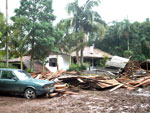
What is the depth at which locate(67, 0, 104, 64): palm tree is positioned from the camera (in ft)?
88.8

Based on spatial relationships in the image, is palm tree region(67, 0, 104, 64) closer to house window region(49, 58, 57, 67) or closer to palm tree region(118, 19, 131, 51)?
house window region(49, 58, 57, 67)

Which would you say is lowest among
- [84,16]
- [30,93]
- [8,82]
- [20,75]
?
[30,93]

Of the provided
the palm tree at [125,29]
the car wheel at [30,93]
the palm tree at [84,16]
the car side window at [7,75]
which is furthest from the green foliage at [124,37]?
the car side window at [7,75]

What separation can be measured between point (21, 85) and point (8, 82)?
0.82 metres

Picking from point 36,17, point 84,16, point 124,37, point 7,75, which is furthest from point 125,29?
point 7,75

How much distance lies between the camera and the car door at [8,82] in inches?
363

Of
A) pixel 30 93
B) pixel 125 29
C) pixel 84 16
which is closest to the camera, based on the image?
pixel 30 93

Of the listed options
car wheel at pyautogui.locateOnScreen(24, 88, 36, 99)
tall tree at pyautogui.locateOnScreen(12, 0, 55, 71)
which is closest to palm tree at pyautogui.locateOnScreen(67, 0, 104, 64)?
tall tree at pyautogui.locateOnScreen(12, 0, 55, 71)

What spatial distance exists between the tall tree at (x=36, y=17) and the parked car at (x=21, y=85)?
11798 millimetres

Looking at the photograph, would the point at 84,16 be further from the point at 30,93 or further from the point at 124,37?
the point at 30,93

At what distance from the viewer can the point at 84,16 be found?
2772 centimetres

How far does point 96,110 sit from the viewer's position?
6.70m

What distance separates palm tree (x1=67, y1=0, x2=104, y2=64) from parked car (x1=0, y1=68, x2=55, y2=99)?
59.6 feet

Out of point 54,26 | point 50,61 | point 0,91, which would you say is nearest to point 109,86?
point 0,91
